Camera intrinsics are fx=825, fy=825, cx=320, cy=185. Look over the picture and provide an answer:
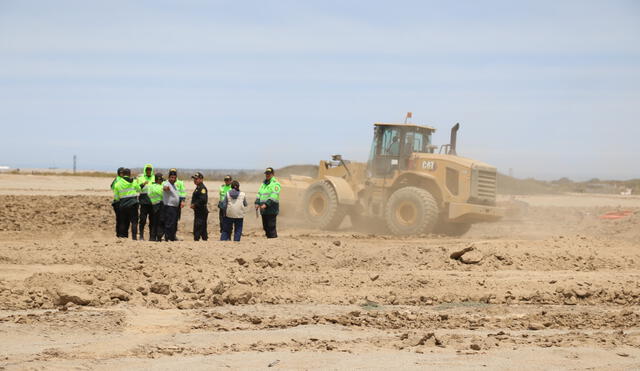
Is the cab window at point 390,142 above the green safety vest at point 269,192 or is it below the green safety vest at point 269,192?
above

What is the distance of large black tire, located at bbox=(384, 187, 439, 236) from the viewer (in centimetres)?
1802

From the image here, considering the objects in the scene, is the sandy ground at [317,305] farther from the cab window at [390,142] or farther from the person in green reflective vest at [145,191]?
the cab window at [390,142]

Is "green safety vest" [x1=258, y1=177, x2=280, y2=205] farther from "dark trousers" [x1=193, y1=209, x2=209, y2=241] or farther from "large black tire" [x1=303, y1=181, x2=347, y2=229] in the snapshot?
"large black tire" [x1=303, y1=181, x2=347, y2=229]

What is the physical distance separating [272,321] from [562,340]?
3.10 meters

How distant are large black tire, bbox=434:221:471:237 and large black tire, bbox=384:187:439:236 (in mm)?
528

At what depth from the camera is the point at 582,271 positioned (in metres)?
13.3

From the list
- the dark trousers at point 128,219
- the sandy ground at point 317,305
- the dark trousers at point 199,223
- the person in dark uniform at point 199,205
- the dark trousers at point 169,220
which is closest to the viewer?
the sandy ground at point 317,305

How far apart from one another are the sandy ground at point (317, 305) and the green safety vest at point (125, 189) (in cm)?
176

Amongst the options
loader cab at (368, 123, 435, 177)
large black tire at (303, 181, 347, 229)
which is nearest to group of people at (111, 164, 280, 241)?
large black tire at (303, 181, 347, 229)

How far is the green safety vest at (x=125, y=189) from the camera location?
47.2 ft

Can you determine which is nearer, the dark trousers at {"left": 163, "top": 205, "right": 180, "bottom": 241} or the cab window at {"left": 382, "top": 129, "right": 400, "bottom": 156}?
the dark trousers at {"left": 163, "top": 205, "right": 180, "bottom": 241}

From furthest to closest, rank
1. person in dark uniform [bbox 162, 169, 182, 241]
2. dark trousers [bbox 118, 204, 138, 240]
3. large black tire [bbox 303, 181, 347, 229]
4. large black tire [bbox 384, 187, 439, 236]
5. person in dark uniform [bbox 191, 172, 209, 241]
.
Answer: large black tire [bbox 303, 181, 347, 229] < large black tire [bbox 384, 187, 439, 236] < dark trousers [bbox 118, 204, 138, 240] < person in dark uniform [bbox 191, 172, 209, 241] < person in dark uniform [bbox 162, 169, 182, 241]

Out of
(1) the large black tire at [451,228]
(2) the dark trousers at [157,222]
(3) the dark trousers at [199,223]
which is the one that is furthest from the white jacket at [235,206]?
(1) the large black tire at [451,228]

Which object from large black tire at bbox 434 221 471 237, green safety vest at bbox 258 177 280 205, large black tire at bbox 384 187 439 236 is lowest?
large black tire at bbox 434 221 471 237
